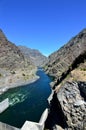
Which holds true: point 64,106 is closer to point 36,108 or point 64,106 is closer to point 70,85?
point 70,85

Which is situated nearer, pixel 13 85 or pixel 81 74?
pixel 81 74

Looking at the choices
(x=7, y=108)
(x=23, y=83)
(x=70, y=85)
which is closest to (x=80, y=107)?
(x=70, y=85)

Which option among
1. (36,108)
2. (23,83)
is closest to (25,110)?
(36,108)

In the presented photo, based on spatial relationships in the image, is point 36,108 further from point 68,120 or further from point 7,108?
point 68,120

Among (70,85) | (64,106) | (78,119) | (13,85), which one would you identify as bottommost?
(78,119)

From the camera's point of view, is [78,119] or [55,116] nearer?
[78,119]

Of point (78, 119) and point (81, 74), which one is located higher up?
point (81, 74)

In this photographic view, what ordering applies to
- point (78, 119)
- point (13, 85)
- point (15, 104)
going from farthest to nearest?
point (13, 85)
point (15, 104)
point (78, 119)

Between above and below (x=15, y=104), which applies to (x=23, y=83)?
above

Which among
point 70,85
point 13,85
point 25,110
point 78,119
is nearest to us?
point 78,119
